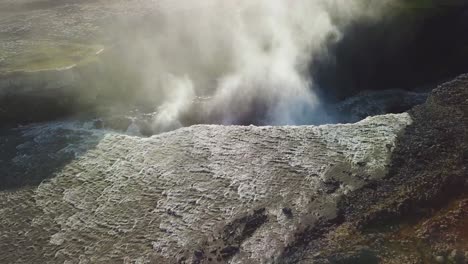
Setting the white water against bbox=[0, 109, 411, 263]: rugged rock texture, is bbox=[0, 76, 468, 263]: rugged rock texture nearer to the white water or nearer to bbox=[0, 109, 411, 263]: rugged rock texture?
bbox=[0, 109, 411, 263]: rugged rock texture

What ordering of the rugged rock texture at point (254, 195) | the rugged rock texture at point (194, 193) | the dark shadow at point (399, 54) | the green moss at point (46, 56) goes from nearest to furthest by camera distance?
the rugged rock texture at point (254, 195), the rugged rock texture at point (194, 193), the dark shadow at point (399, 54), the green moss at point (46, 56)

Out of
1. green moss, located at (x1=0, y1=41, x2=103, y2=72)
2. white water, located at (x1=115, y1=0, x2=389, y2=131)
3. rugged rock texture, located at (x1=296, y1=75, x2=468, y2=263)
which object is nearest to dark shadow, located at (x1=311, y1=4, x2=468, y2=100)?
white water, located at (x1=115, y1=0, x2=389, y2=131)

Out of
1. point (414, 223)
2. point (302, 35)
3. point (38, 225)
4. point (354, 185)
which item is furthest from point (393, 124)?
point (38, 225)

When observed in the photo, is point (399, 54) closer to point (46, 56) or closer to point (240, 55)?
point (240, 55)

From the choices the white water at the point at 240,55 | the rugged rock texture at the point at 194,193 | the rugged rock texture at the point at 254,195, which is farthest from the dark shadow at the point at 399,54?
the rugged rock texture at the point at 194,193

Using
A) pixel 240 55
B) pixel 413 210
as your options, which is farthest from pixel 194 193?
pixel 240 55

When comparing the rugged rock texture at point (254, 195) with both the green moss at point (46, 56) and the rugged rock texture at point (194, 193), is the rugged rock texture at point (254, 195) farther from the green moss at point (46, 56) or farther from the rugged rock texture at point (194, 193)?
the green moss at point (46, 56)

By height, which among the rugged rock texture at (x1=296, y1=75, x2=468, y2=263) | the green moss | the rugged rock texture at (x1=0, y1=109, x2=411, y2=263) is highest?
the green moss
